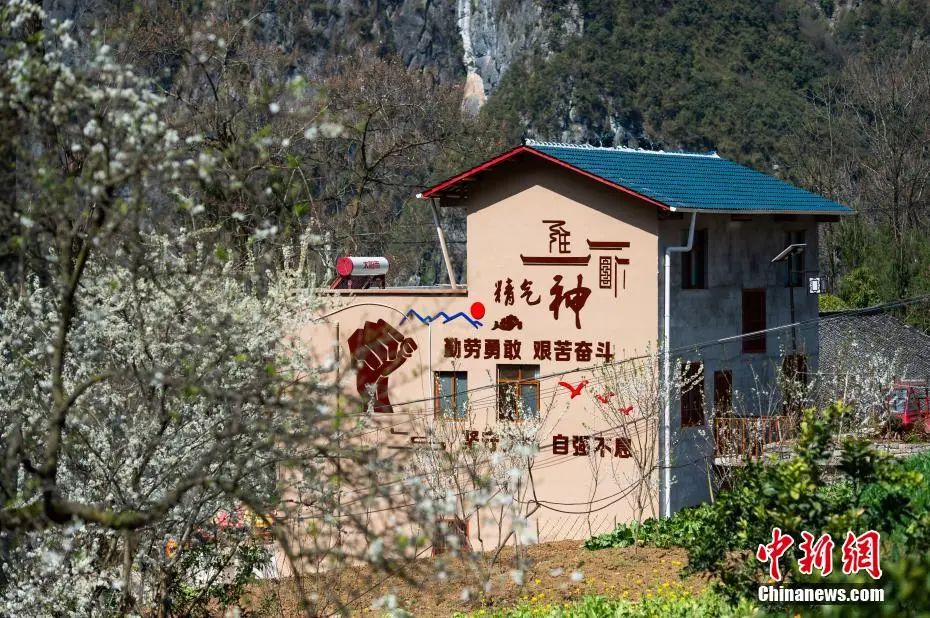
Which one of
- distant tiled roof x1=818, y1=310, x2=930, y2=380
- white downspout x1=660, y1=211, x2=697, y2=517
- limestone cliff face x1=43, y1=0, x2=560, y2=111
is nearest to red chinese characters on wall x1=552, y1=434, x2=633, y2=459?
white downspout x1=660, y1=211, x2=697, y2=517

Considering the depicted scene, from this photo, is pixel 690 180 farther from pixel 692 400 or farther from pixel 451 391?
pixel 451 391

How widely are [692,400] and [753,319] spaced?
282 centimetres

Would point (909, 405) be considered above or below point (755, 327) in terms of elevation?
below

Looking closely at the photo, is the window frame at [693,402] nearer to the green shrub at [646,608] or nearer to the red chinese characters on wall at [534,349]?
the red chinese characters on wall at [534,349]

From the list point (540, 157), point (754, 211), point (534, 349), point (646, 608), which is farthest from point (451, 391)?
point (646, 608)

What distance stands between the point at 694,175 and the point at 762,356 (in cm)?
400

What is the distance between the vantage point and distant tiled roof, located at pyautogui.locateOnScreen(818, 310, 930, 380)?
32281 millimetres

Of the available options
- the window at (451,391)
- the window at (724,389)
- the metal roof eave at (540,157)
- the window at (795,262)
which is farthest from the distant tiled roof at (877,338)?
the window at (451,391)

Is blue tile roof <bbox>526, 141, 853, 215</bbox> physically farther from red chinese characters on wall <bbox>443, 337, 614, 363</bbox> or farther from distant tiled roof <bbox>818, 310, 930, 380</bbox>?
distant tiled roof <bbox>818, 310, 930, 380</bbox>

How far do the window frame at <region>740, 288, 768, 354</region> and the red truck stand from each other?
3.18m

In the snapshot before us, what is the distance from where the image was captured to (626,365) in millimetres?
23719

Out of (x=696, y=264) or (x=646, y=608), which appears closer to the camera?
(x=646, y=608)

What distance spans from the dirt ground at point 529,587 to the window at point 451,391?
6.16m

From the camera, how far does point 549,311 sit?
80.9 ft
